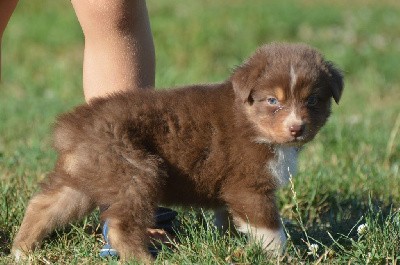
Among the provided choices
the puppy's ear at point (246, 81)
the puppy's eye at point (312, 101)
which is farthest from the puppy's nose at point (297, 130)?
the puppy's ear at point (246, 81)

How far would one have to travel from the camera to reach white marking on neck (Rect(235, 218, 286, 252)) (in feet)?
15.9

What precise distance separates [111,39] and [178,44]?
7.62 metres

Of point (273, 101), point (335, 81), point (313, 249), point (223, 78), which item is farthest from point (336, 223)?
point (223, 78)

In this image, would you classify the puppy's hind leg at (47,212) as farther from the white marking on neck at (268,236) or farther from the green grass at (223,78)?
the white marking on neck at (268,236)

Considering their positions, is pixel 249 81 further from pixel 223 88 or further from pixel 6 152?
pixel 6 152

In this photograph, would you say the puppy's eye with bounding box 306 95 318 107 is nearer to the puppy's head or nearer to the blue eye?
the puppy's head

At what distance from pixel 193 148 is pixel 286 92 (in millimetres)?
620

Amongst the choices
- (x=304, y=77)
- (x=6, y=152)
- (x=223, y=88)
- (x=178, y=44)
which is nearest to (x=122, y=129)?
(x=223, y=88)

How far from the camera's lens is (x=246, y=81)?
16.2 ft

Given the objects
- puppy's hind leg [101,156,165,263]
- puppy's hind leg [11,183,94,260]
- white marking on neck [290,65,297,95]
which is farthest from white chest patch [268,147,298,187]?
puppy's hind leg [11,183,94,260]

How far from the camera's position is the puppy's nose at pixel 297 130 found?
484 centimetres

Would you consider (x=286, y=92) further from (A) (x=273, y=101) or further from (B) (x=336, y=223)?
(B) (x=336, y=223)

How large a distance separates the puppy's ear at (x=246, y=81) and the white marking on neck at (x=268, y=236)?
725mm

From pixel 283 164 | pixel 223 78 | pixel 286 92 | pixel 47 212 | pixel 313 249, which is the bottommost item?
pixel 223 78
